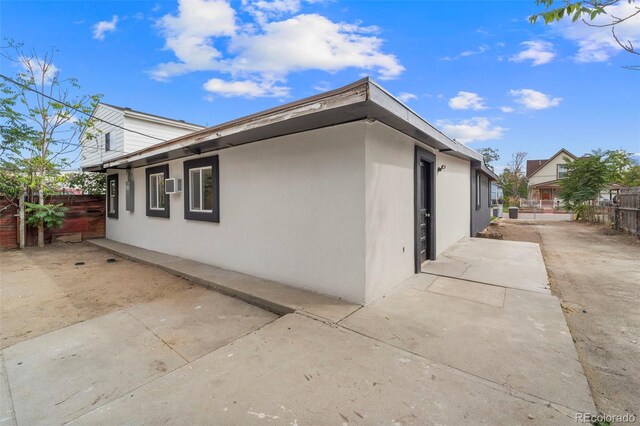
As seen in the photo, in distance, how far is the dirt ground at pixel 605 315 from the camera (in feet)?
6.98

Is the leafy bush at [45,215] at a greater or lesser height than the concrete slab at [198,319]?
greater

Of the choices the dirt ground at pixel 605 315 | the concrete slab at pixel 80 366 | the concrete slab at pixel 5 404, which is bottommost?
the concrete slab at pixel 5 404

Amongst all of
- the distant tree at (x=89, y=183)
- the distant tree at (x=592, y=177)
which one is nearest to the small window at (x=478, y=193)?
the distant tree at (x=592, y=177)

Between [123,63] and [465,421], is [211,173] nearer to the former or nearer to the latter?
[465,421]

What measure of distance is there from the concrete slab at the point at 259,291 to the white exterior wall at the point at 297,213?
6.2 inches

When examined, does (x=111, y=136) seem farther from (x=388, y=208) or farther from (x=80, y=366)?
(x=388, y=208)

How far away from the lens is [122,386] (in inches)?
86.5

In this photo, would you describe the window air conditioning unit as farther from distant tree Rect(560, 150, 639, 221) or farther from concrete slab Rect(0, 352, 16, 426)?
distant tree Rect(560, 150, 639, 221)

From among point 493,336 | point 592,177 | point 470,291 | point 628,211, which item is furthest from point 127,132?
point 592,177

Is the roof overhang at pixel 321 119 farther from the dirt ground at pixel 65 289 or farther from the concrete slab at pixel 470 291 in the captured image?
the dirt ground at pixel 65 289

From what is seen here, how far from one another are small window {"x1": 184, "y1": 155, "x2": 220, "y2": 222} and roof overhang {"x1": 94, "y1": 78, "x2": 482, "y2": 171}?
0.35 metres

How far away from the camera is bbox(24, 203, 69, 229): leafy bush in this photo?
8398 mm

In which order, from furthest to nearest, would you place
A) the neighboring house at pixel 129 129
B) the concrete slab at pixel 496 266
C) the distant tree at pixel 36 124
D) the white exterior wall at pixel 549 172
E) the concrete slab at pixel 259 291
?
the white exterior wall at pixel 549 172 < the neighboring house at pixel 129 129 < the distant tree at pixel 36 124 < the concrete slab at pixel 496 266 < the concrete slab at pixel 259 291

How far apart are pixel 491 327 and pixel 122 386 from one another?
3381 mm
